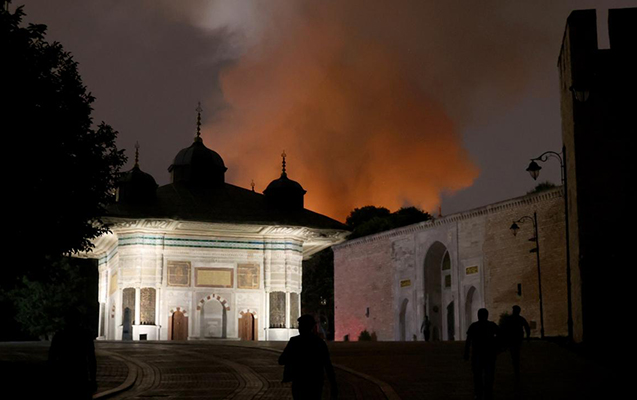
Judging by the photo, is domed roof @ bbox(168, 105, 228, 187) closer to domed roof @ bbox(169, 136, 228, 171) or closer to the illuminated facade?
domed roof @ bbox(169, 136, 228, 171)

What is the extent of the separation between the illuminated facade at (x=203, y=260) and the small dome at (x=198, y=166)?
1627 millimetres

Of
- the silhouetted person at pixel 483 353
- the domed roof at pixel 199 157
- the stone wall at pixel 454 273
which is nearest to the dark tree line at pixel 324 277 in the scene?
the stone wall at pixel 454 273

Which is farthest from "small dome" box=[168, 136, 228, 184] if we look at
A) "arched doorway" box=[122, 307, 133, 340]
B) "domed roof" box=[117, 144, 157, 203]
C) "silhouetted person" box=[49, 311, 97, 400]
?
"silhouetted person" box=[49, 311, 97, 400]

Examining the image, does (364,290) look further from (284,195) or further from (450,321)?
(284,195)

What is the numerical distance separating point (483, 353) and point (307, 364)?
183 inches

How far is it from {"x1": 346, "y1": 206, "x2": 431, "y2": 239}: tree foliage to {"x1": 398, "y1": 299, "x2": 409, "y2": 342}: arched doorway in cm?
1219

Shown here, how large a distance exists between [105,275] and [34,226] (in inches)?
1016

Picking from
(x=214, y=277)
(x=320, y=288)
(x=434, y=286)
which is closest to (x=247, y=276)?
(x=214, y=277)

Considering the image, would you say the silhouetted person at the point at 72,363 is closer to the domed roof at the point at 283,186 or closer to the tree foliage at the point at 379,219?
the domed roof at the point at 283,186

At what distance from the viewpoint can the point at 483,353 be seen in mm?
13383

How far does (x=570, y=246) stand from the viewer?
28.5 meters

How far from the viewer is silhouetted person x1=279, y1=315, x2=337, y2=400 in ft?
31.0

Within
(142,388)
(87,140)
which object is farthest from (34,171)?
(142,388)

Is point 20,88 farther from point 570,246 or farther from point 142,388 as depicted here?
point 570,246
